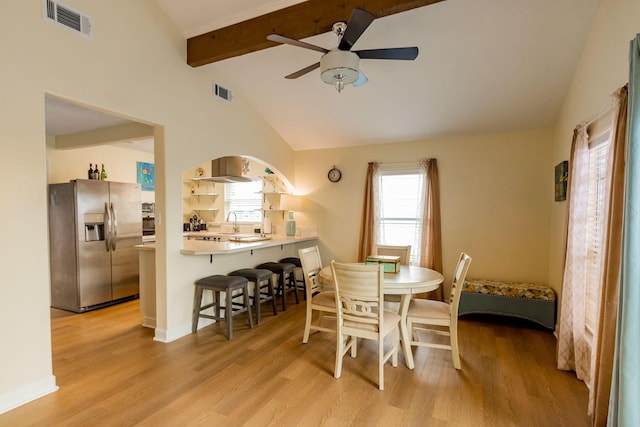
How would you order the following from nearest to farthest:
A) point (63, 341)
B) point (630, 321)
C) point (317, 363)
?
point (630, 321) → point (317, 363) → point (63, 341)

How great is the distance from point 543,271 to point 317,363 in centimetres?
324

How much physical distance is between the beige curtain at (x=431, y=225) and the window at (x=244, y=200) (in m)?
2.99

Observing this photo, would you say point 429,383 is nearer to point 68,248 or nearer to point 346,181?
point 346,181

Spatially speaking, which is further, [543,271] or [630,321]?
[543,271]

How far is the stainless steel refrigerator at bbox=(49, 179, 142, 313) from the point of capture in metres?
4.28

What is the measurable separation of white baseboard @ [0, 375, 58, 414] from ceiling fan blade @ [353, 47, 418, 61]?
11.1ft

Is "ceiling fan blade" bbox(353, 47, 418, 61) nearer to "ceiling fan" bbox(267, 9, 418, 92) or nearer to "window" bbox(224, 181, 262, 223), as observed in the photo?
"ceiling fan" bbox(267, 9, 418, 92)

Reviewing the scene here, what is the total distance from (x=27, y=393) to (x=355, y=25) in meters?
3.40

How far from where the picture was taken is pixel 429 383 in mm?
2586

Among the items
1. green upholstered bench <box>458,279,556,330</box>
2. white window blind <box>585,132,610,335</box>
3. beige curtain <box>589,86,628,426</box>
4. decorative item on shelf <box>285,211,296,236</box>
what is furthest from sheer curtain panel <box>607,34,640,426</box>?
decorative item on shelf <box>285,211,296,236</box>

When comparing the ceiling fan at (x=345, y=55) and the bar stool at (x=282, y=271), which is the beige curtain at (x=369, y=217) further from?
the ceiling fan at (x=345, y=55)

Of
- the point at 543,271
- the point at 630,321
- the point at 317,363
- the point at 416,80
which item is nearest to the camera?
the point at 630,321

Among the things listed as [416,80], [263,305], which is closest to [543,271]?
[416,80]

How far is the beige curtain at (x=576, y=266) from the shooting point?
2660 millimetres
